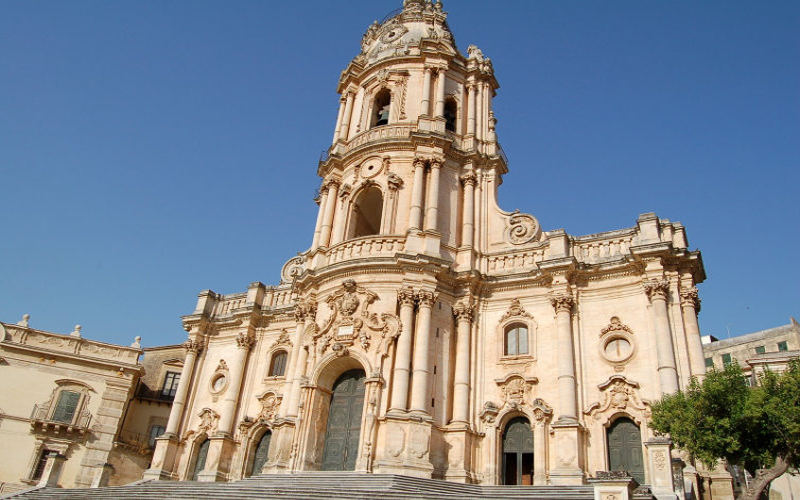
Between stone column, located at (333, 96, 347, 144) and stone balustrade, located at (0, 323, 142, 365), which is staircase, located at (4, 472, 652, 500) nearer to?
stone balustrade, located at (0, 323, 142, 365)

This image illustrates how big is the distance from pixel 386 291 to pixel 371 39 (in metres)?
17.7

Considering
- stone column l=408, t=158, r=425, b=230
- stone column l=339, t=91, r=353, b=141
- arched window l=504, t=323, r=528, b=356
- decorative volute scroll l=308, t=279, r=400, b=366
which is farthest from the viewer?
stone column l=339, t=91, r=353, b=141

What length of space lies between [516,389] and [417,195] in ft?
29.2

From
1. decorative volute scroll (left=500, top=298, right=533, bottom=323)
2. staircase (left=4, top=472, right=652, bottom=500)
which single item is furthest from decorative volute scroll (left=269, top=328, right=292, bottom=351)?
decorative volute scroll (left=500, top=298, right=533, bottom=323)

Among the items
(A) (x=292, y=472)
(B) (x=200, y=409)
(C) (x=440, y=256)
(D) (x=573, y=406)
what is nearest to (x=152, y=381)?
(B) (x=200, y=409)

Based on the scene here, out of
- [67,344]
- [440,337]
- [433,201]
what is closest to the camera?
[440,337]

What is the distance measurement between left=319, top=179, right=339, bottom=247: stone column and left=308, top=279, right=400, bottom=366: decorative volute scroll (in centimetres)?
419

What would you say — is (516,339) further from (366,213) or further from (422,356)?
(366,213)

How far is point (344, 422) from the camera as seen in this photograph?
23484 mm

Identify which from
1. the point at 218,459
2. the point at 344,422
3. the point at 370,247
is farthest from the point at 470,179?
the point at 218,459

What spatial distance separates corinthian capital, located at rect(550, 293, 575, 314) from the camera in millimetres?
23484

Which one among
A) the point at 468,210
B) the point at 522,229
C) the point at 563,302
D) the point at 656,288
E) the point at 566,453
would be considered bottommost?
the point at 566,453

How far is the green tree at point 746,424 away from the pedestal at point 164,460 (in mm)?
20983

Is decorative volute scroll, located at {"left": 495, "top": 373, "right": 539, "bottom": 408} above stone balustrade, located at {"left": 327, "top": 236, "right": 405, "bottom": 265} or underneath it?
underneath
